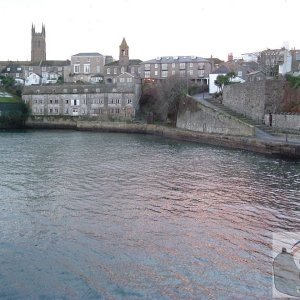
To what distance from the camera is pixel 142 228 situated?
1286 cm

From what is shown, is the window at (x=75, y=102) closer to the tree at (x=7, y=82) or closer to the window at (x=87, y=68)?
the window at (x=87, y=68)

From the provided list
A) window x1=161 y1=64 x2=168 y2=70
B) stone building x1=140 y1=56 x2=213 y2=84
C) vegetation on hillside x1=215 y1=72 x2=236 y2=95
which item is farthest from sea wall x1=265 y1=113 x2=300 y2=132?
window x1=161 y1=64 x2=168 y2=70

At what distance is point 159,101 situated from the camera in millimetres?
56156

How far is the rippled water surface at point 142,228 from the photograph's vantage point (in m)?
9.17

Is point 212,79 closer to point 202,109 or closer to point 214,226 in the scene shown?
point 202,109

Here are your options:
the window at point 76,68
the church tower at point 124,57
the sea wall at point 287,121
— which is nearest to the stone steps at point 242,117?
the sea wall at point 287,121

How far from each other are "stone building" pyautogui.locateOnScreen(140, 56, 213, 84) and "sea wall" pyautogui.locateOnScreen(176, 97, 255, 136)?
77.8ft

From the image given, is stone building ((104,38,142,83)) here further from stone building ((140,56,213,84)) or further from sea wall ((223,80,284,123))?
sea wall ((223,80,284,123))

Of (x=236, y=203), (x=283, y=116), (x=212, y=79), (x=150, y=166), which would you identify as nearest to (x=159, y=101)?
(x=212, y=79)

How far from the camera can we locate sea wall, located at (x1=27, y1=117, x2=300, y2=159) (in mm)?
28023

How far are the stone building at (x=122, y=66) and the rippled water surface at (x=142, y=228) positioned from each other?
52.3 m

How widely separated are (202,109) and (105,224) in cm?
3014

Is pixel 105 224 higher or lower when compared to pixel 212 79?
lower

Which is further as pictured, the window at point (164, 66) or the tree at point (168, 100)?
the window at point (164, 66)
